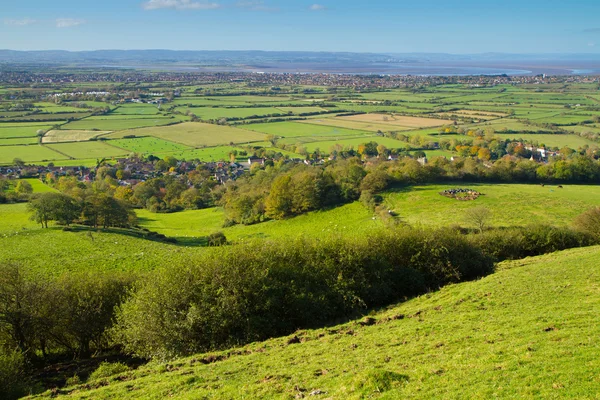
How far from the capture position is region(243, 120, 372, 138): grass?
156375 mm

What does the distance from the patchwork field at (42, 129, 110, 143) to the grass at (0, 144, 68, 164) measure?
8.92 meters

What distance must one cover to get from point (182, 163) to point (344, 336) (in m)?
110

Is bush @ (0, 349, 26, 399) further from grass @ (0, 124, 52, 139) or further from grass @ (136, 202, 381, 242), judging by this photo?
grass @ (0, 124, 52, 139)

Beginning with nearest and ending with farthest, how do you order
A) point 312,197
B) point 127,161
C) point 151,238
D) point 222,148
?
1. point 151,238
2. point 312,197
3. point 127,161
4. point 222,148

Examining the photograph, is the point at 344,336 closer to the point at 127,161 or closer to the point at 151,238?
the point at 151,238

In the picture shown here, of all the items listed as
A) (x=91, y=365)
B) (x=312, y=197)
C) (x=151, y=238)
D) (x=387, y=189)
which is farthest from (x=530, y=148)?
(x=91, y=365)

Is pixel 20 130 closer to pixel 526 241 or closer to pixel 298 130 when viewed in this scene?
pixel 298 130

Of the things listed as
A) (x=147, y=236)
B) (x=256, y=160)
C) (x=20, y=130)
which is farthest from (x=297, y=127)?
(x=147, y=236)

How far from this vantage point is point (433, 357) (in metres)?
18.6

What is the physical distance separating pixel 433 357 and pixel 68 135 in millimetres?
162379

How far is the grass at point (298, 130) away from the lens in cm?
15638

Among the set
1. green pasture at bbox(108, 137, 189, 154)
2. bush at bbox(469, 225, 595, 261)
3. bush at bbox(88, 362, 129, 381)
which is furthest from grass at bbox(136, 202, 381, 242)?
green pasture at bbox(108, 137, 189, 154)

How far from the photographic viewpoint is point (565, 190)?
3063 inches

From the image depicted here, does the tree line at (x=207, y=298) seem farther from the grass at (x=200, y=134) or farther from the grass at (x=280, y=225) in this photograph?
the grass at (x=200, y=134)
